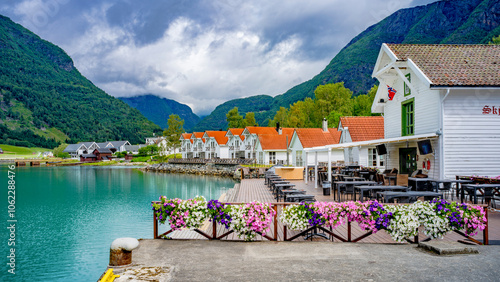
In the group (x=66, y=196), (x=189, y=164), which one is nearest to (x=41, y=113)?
(x=189, y=164)

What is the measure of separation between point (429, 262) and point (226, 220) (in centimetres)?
390

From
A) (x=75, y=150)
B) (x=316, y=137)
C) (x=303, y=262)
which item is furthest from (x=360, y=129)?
(x=75, y=150)

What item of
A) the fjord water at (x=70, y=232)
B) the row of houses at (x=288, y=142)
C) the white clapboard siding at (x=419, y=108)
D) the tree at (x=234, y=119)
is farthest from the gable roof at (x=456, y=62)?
the tree at (x=234, y=119)

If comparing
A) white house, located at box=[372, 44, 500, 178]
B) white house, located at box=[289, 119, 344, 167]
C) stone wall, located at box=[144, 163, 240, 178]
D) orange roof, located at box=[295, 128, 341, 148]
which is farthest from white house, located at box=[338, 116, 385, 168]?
stone wall, located at box=[144, 163, 240, 178]

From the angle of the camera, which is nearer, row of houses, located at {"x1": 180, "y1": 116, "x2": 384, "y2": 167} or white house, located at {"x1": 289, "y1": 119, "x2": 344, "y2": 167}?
row of houses, located at {"x1": 180, "y1": 116, "x2": 384, "y2": 167}

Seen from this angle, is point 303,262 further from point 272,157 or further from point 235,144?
point 235,144

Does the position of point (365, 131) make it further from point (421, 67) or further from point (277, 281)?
point (277, 281)

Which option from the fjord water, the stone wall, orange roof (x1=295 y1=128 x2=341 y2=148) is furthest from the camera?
the stone wall

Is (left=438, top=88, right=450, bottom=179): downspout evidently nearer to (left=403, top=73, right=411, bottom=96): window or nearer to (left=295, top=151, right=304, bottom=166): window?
(left=403, top=73, right=411, bottom=96): window

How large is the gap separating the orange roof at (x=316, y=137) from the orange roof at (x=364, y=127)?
7.87 meters

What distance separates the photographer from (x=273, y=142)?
50.8 meters

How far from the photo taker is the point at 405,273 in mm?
5484

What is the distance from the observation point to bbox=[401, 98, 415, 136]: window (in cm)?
1689

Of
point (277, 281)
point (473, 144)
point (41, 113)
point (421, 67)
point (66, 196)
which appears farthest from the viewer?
point (41, 113)
